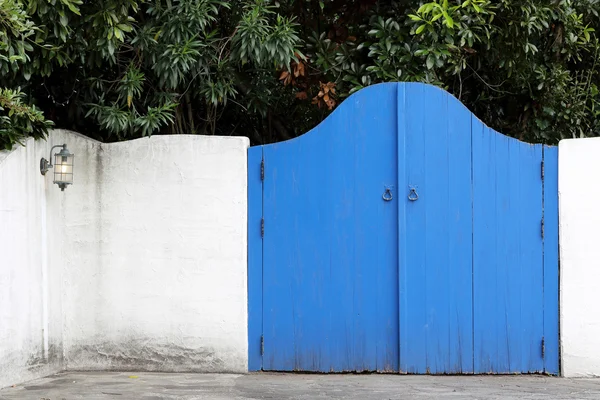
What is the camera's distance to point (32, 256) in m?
6.21

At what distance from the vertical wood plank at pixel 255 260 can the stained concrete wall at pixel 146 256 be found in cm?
6

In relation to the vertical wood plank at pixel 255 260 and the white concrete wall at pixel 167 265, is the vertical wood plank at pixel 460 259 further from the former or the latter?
the white concrete wall at pixel 167 265

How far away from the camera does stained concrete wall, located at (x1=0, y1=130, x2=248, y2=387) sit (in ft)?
21.2

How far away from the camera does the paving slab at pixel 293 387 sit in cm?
559

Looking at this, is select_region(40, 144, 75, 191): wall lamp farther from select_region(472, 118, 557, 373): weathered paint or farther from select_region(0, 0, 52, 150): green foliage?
select_region(472, 118, 557, 373): weathered paint

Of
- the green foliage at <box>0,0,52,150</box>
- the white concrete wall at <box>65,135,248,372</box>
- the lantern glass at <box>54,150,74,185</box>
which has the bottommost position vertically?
the white concrete wall at <box>65,135,248,372</box>

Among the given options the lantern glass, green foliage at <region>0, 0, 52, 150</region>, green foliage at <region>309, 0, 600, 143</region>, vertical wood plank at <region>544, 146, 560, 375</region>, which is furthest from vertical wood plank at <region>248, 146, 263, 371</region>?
vertical wood plank at <region>544, 146, 560, 375</region>

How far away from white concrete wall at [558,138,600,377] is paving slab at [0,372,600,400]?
0.85ft

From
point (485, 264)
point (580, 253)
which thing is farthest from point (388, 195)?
point (580, 253)

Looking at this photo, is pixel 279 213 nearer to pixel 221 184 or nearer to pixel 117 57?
pixel 221 184

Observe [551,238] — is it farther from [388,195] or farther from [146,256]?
[146,256]

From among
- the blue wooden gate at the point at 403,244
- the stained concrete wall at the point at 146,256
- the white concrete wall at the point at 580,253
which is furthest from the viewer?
the stained concrete wall at the point at 146,256

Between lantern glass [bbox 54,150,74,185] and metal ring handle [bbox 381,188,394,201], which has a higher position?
lantern glass [bbox 54,150,74,185]

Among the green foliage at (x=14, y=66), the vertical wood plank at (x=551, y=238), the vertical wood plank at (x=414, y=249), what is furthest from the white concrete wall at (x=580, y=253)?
the green foliage at (x=14, y=66)
